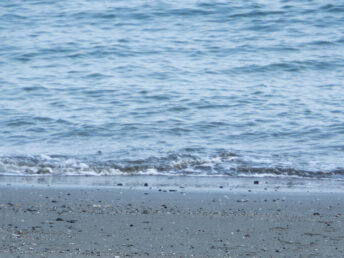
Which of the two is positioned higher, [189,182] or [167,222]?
[167,222]

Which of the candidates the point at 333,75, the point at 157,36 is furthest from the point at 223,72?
the point at 157,36

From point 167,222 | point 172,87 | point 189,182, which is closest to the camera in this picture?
point 167,222

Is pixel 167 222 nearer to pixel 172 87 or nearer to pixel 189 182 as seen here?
pixel 189 182

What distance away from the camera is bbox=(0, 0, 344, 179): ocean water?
22.7ft

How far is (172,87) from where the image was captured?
995cm

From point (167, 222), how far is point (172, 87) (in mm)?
5498

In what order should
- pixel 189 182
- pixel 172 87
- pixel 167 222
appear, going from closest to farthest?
pixel 167 222
pixel 189 182
pixel 172 87

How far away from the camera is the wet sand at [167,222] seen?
3.99m

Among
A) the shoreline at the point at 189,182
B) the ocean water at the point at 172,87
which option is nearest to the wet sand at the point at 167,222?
the shoreline at the point at 189,182

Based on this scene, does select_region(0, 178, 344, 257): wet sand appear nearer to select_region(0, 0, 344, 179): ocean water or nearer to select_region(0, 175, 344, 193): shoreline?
select_region(0, 175, 344, 193): shoreline

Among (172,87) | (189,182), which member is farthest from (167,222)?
(172,87)

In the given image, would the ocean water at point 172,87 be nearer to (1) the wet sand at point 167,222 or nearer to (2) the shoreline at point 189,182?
(2) the shoreline at point 189,182

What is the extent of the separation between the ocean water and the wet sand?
95 cm

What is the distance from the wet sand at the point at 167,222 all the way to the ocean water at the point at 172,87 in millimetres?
951
